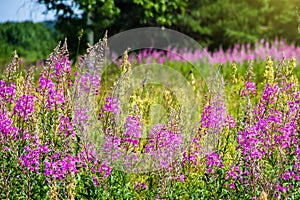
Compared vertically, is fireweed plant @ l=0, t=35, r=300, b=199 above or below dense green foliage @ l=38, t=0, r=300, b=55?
below

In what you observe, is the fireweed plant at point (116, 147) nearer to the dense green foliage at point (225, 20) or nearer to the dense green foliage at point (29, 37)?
the dense green foliage at point (225, 20)

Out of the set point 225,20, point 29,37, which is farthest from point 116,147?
point 29,37

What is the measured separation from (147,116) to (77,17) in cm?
900

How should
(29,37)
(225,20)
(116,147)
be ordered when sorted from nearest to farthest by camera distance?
(116,147) < (225,20) < (29,37)

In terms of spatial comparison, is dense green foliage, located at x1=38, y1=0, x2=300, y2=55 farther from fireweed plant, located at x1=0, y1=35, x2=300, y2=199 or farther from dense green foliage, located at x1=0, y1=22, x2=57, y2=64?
fireweed plant, located at x1=0, y1=35, x2=300, y2=199

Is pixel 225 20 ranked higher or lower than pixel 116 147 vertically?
higher

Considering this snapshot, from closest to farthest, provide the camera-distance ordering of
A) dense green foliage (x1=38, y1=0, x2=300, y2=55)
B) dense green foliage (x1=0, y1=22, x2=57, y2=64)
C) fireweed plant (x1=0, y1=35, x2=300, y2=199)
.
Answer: fireweed plant (x1=0, y1=35, x2=300, y2=199) < dense green foliage (x1=38, y1=0, x2=300, y2=55) < dense green foliage (x1=0, y1=22, x2=57, y2=64)

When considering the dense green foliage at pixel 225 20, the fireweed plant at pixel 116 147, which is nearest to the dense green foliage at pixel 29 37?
the dense green foliage at pixel 225 20

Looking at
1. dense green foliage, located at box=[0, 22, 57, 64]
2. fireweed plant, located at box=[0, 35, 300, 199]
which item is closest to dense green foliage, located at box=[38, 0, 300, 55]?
dense green foliage, located at box=[0, 22, 57, 64]

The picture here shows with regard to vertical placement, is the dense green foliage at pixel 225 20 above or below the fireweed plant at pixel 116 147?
above

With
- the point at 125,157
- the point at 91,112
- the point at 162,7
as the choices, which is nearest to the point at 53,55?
the point at 91,112

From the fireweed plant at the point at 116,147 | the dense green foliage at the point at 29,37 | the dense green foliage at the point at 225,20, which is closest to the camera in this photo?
the fireweed plant at the point at 116,147

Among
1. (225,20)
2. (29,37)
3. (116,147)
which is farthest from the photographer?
(29,37)

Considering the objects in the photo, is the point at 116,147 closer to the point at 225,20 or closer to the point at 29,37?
the point at 225,20
